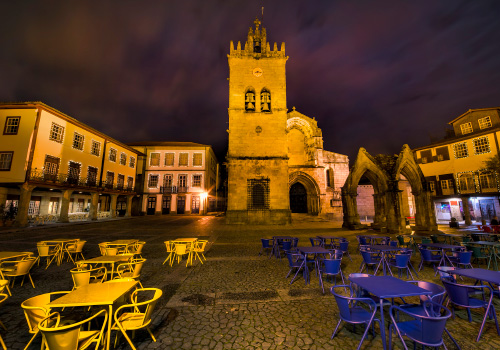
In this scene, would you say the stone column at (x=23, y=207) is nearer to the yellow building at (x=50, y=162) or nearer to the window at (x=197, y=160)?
the yellow building at (x=50, y=162)

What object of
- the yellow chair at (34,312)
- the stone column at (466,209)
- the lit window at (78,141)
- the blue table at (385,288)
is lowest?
the yellow chair at (34,312)

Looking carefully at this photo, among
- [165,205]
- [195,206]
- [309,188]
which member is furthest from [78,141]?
[309,188]

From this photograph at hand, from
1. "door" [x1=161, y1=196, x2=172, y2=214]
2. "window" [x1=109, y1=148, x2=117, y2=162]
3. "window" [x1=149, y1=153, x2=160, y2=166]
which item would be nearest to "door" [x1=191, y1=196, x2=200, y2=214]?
"door" [x1=161, y1=196, x2=172, y2=214]

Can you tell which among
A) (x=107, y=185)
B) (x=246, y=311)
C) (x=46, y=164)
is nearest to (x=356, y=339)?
(x=246, y=311)

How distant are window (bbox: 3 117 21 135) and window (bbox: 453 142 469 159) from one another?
41334mm

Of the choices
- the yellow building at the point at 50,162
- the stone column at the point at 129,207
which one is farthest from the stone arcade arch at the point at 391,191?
the stone column at the point at 129,207

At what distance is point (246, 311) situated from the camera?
3.93 metres

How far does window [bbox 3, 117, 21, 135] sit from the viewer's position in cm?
1795

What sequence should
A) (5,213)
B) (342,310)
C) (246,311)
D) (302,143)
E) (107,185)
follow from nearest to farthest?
(342,310) → (246,311) → (5,213) → (107,185) → (302,143)

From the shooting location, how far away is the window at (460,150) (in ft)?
69.9

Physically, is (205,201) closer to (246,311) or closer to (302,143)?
(302,143)

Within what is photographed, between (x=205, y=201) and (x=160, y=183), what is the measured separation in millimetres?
7501

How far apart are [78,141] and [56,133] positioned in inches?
90.2

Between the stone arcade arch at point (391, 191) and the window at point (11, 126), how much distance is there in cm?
2740
